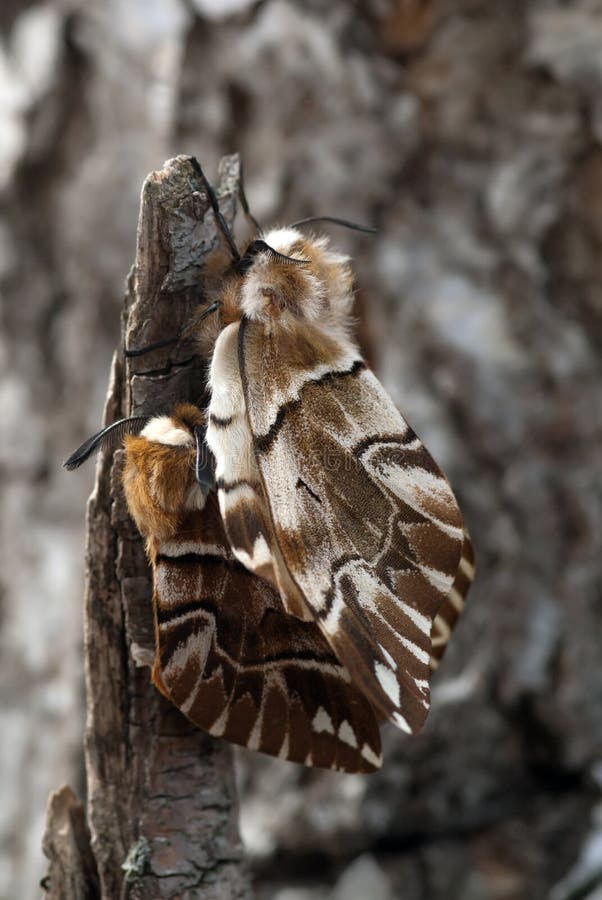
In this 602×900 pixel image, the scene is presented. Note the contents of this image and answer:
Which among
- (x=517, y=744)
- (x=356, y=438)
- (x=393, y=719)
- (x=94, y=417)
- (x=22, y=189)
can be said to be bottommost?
(x=393, y=719)

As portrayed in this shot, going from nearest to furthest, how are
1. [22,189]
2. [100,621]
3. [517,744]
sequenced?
1. [100,621]
2. [517,744]
3. [22,189]

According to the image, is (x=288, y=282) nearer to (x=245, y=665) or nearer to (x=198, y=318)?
(x=198, y=318)

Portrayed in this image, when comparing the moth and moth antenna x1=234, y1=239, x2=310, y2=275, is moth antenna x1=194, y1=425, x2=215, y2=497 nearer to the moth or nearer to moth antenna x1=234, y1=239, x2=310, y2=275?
the moth

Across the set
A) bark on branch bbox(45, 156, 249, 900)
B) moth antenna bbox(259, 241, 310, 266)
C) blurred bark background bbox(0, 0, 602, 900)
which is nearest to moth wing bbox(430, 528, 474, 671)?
bark on branch bbox(45, 156, 249, 900)

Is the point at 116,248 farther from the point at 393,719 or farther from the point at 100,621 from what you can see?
the point at 393,719

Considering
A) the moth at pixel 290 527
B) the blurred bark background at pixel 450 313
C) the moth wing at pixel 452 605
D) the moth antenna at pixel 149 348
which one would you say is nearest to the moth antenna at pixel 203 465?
the moth at pixel 290 527

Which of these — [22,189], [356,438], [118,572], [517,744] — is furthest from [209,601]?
[22,189]
